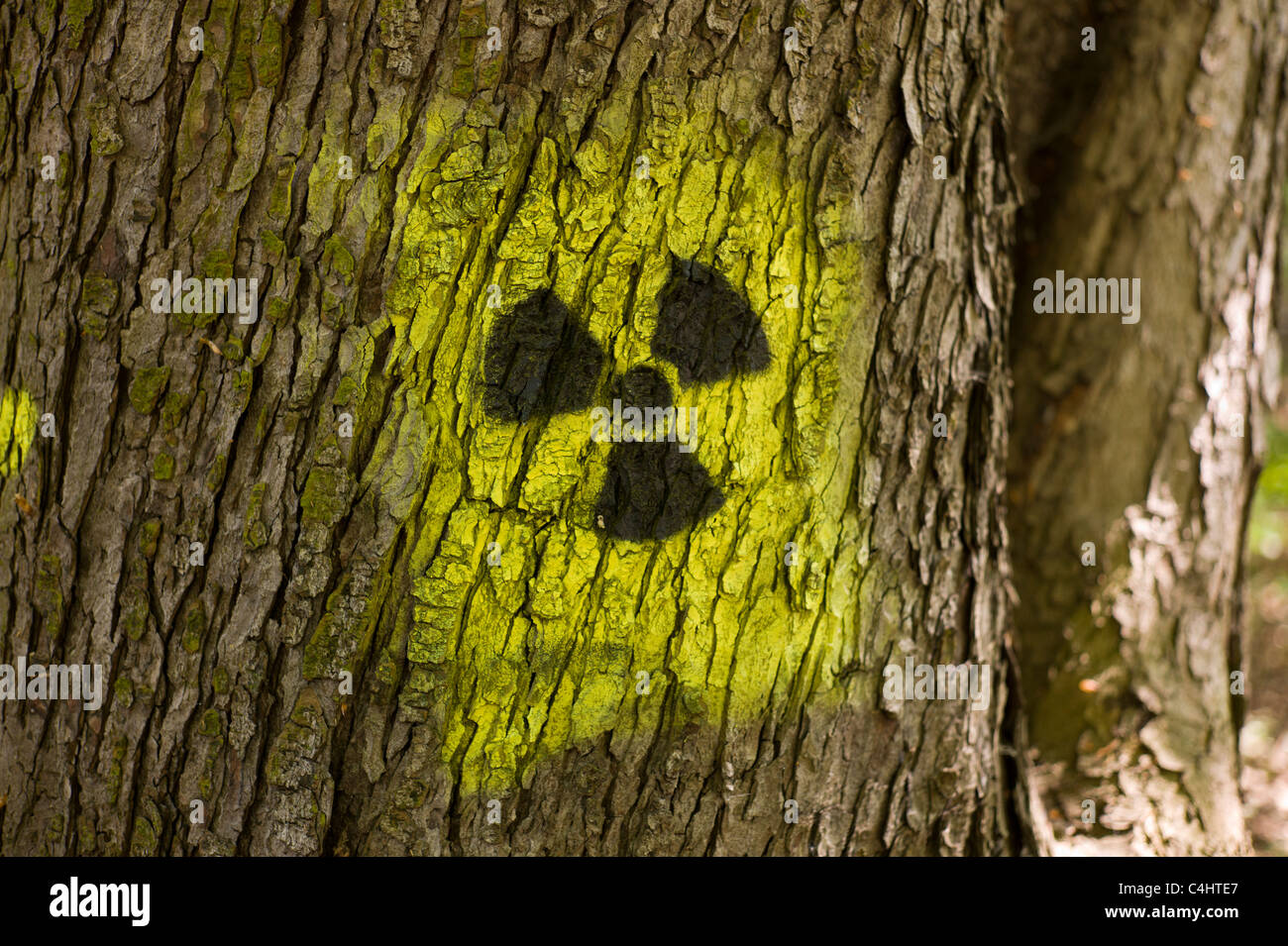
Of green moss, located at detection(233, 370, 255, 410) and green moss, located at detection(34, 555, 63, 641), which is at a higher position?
green moss, located at detection(233, 370, 255, 410)

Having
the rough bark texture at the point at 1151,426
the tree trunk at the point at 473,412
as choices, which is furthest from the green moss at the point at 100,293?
the rough bark texture at the point at 1151,426

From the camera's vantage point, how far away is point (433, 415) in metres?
1.68

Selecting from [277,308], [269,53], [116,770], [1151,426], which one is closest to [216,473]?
[277,308]

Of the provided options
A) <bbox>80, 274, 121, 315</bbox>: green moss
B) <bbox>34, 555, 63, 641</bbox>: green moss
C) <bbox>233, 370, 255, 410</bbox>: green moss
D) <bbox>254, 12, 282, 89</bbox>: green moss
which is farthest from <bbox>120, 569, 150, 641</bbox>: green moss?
<bbox>254, 12, 282, 89</bbox>: green moss

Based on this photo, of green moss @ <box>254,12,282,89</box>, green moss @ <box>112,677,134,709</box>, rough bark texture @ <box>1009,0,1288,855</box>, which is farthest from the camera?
rough bark texture @ <box>1009,0,1288,855</box>

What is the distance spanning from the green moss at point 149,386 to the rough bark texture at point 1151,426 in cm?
218

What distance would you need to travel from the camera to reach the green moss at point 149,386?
5.64ft

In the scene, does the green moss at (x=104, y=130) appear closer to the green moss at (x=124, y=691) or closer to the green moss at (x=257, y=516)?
the green moss at (x=257, y=516)

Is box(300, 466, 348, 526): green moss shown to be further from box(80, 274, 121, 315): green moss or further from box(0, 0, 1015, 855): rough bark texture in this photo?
box(80, 274, 121, 315): green moss

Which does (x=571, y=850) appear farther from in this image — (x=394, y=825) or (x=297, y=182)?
(x=297, y=182)

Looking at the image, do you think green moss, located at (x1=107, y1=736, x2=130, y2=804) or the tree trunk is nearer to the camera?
the tree trunk

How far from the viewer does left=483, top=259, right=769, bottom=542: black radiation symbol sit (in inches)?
65.9

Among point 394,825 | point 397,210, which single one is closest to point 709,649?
point 394,825
